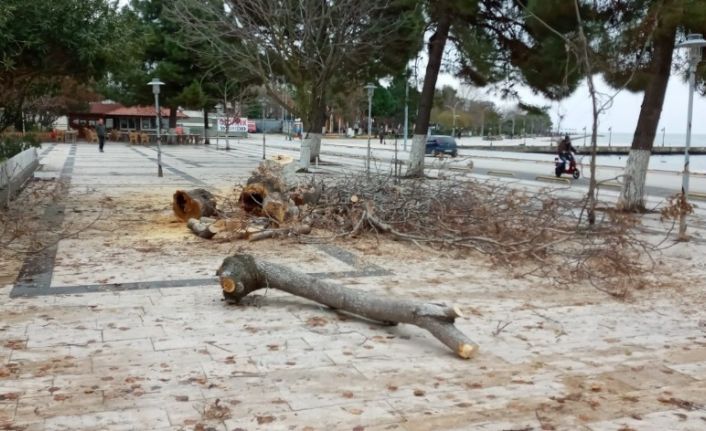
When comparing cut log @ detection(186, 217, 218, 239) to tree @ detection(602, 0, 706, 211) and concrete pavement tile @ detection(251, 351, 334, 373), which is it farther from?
tree @ detection(602, 0, 706, 211)

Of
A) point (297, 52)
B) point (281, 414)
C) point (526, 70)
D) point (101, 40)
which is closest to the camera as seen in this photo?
point (281, 414)

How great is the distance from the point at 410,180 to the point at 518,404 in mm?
6880

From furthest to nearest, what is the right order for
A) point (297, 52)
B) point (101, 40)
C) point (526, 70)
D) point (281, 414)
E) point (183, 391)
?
point (297, 52), point (526, 70), point (101, 40), point (183, 391), point (281, 414)

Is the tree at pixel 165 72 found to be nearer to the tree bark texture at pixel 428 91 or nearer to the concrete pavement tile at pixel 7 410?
the tree bark texture at pixel 428 91

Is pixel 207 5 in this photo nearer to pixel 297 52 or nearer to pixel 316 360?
pixel 297 52

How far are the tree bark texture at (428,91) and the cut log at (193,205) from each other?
29.8 feet

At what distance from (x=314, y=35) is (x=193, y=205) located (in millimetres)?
11240

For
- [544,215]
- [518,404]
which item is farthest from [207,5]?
[518,404]

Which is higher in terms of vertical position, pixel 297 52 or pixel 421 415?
pixel 297 52

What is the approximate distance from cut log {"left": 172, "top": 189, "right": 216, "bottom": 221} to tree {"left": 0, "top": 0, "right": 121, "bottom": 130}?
8.23 ft

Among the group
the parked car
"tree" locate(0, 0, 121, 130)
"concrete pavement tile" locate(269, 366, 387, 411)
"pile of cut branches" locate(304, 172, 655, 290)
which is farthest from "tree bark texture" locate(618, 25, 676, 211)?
the parked car

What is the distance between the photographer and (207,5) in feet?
69.6

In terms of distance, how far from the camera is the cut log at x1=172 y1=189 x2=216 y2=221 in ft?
33.5

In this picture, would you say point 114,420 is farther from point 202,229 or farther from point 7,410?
point 202,229
